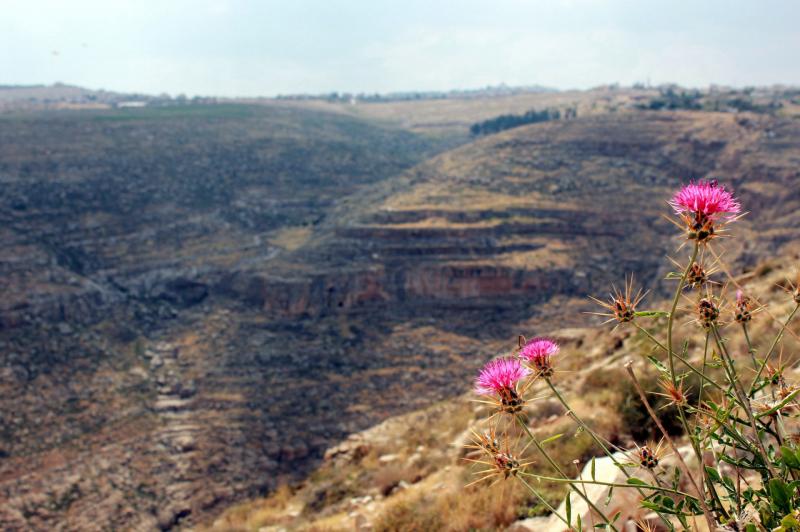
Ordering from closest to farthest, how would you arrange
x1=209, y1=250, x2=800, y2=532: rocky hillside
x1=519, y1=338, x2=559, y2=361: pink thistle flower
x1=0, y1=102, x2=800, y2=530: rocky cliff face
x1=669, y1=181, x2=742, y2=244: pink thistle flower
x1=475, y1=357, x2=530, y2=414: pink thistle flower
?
1. x1=669, y1=181, x2=742, y2=244: pink thistle flower
2. x1=475, y1=357, x2=530, y2=414: pink thistle flower
3. x1=519, y1=338, x2=559, y2=361: pink thistle flower
4. x1=209, y1=250, x2=800, y2=532: rocky hillside
5. x1=0, y1=102, x2=800, y2=530: rocky cliff face

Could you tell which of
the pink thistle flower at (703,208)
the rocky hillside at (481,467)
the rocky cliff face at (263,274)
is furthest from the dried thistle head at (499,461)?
the rocky cliff face at (263,274)

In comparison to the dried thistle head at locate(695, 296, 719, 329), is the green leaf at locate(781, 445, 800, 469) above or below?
below

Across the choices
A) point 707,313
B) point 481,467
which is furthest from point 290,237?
point 707,313

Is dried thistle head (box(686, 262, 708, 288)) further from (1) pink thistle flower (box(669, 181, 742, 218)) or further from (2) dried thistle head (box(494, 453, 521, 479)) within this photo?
(2) dried thistle head (box(494, 453, 521, 479))

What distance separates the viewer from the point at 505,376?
2834mm

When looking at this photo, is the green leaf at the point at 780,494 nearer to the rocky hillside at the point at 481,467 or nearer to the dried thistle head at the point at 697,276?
the rocky hillside at the point at 481,467

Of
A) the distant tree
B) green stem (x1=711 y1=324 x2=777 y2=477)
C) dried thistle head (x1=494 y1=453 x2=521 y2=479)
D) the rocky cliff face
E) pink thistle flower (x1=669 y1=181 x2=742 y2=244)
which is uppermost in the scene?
the distant tree

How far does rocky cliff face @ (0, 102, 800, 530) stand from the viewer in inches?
919

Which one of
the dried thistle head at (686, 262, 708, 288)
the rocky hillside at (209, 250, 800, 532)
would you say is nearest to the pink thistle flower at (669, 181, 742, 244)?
the dried thistle head at (686, 262, 708, 288)

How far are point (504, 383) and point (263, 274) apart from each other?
110 ft

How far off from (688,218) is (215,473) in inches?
908

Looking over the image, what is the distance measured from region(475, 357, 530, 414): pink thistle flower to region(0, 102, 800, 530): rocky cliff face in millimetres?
20832

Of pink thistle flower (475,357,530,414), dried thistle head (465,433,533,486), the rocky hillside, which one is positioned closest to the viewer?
dried thistle head (465,433,533,486)

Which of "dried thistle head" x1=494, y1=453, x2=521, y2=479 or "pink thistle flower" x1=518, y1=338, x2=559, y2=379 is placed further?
"pink thistle flower" x1=518, y1=338, x2=559, y2=379
